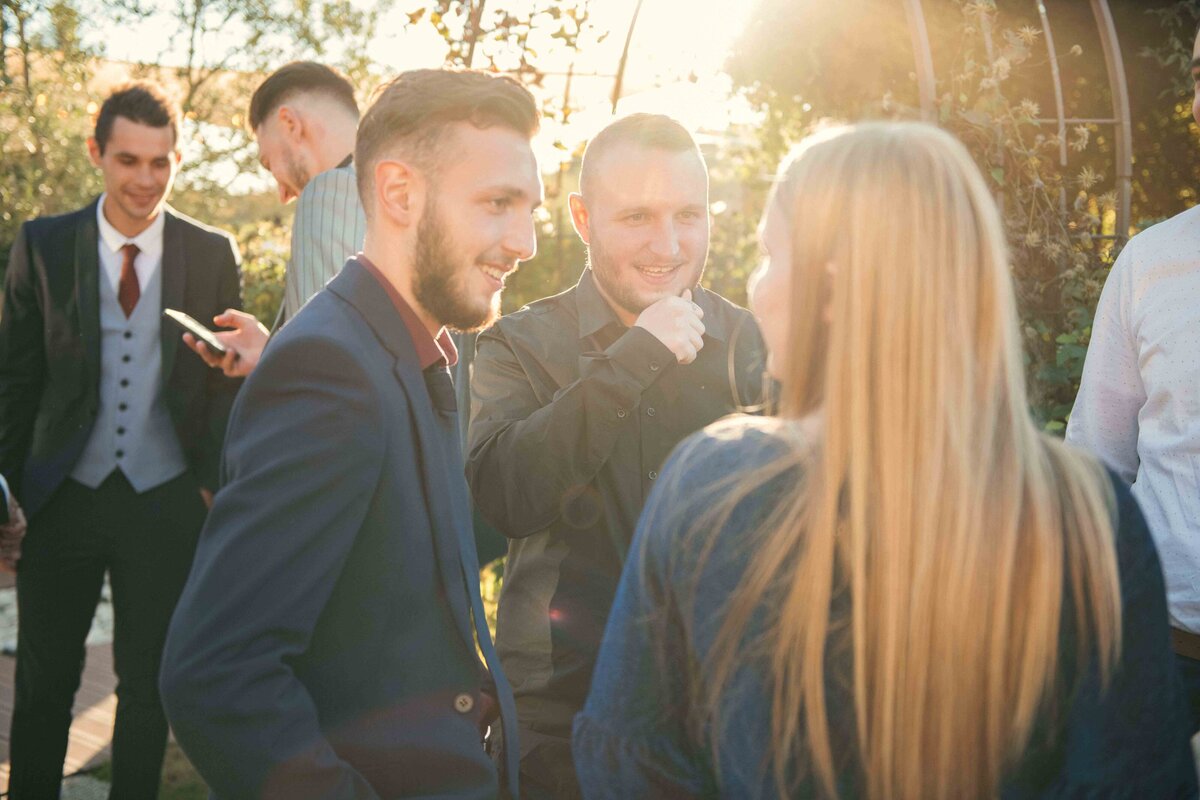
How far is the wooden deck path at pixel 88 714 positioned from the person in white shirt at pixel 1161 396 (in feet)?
12.1

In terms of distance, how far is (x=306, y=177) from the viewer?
3.41 metres

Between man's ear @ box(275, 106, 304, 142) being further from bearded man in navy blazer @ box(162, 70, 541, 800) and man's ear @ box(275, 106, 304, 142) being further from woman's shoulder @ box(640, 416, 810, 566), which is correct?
woman's shoulder @ box(640, 416, 810, 566)

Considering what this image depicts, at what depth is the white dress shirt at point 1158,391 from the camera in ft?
7.27

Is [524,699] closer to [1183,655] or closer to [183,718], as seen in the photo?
[183,718]

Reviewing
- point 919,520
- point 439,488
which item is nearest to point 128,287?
point 439,488

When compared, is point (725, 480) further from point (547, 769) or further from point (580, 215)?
point (580, 215)

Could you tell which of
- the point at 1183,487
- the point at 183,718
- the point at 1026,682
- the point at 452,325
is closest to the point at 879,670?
the point at 1026,682

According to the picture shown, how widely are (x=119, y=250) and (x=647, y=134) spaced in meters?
2.17

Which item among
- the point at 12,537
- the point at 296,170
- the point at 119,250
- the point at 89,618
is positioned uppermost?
the point at 296,170

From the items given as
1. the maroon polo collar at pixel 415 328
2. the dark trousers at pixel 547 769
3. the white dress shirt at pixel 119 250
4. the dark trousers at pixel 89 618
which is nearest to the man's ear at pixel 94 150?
the white dress shirt at pixel 119 250

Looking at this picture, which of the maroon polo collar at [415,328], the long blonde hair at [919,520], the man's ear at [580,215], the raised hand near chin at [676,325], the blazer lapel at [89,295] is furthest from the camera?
the blazer lapel at [89,295]

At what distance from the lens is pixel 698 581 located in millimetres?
1212

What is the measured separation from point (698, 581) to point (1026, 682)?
357 millimetres

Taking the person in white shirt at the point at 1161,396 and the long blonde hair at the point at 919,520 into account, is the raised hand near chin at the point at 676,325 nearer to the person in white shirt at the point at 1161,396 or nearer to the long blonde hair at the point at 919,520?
the long blonde hair at the point at 919,520
